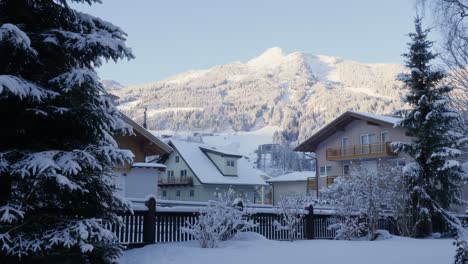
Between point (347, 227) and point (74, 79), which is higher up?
point (74, 79)

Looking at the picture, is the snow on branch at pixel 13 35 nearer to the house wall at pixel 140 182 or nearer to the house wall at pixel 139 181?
the house wall at pixel 139 181

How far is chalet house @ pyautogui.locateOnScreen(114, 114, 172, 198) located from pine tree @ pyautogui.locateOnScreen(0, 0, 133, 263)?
1752 cm

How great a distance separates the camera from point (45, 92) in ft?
17.0

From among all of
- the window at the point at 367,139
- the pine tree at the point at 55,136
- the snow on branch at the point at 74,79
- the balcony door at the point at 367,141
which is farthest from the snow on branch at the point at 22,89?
the window at the point at 367,139

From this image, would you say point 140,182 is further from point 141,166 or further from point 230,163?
point 230,163

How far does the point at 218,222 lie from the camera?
10.2m

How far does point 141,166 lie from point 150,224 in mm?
14551

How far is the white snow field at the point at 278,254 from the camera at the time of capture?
27.6 ft

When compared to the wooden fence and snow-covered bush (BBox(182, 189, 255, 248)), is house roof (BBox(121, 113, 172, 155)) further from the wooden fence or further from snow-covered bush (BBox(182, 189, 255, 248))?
snow-covered bush (BBox(182, 189, 255, 248))

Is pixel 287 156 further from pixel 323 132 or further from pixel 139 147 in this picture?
pixel 139 147

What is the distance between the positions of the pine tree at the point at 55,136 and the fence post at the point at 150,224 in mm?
4650

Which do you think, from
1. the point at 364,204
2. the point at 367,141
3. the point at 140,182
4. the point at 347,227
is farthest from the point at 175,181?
the point at 347,227

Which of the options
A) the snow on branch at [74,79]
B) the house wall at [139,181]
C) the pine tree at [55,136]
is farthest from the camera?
the house wall at [139,181]

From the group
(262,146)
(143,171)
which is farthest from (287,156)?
(143,171)
